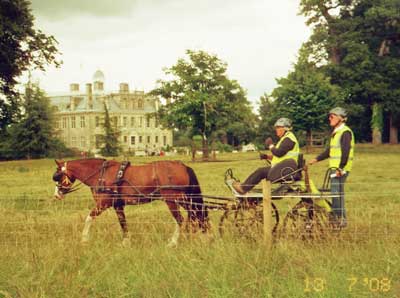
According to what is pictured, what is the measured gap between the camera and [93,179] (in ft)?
Result: 32.9

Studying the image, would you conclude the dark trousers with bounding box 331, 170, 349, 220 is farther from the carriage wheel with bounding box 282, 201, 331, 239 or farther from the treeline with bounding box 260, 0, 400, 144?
the treeline with bounding box 260, 0, 400, 144

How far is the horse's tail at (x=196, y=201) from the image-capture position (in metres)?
9.36

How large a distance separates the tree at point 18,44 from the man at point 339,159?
975 inches

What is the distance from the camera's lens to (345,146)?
866cm

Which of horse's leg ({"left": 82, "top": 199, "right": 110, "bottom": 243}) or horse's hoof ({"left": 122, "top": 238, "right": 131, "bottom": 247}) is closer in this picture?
horse's hoof ({"left": 122, "top": 238, "right": 131, "bottom": 247})

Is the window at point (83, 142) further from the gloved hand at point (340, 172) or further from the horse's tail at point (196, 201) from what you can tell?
the gloved hand at point (340, 172)

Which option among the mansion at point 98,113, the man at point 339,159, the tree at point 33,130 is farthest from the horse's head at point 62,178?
the mansion at point 98,113

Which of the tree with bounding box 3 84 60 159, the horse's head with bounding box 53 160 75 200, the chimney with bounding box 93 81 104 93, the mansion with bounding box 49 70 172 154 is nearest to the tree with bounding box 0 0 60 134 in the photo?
the horse's head with bounding box 53 160 75 200

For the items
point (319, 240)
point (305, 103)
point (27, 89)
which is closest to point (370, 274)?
point (319, 240)

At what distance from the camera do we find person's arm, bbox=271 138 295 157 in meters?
8.81

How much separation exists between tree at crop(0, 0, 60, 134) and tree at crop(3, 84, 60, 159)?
2909 cm

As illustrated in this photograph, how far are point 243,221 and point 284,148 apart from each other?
1382 mm

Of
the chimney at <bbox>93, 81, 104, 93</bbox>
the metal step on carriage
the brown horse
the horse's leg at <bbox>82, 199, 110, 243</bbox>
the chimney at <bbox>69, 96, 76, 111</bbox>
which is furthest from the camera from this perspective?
the chimney at <bbox>93, 81, 104, 93</bbox>

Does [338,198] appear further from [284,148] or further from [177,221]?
[177,221]
